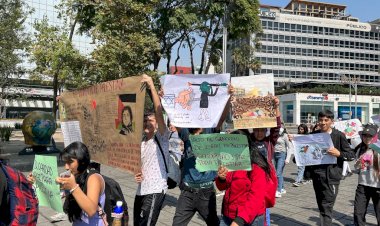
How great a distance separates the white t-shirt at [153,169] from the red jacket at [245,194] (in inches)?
36.9

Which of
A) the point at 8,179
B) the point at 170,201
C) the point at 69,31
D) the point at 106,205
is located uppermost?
the point at 69,31

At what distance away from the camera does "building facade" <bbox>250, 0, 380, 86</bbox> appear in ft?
243

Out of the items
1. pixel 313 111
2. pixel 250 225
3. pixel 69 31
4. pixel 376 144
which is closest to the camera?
pixel 250 225

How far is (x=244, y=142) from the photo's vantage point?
3320mm

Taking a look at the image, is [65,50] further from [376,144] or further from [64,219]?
[376,144]

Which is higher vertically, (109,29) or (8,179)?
(109,29)

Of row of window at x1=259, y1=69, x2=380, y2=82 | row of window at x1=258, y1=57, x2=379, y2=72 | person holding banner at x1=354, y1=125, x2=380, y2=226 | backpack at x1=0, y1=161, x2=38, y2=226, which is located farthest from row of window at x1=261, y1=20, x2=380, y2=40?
backpack at x1=0, y1=161, x2=38, y2=226

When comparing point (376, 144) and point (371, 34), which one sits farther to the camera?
point (371, 34)

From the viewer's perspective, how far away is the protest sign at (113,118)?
3.65 metres

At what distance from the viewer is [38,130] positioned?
650 inches

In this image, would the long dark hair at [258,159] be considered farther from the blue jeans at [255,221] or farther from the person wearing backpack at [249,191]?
the blue jeans at [255,221]

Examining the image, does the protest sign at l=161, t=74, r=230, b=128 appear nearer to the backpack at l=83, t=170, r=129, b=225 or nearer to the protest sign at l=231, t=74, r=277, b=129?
the protest sign at l=231, t=74, r=277, b=129

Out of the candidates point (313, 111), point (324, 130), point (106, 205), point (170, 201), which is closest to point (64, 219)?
point (170, 201)

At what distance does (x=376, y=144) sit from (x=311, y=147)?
817 mm
